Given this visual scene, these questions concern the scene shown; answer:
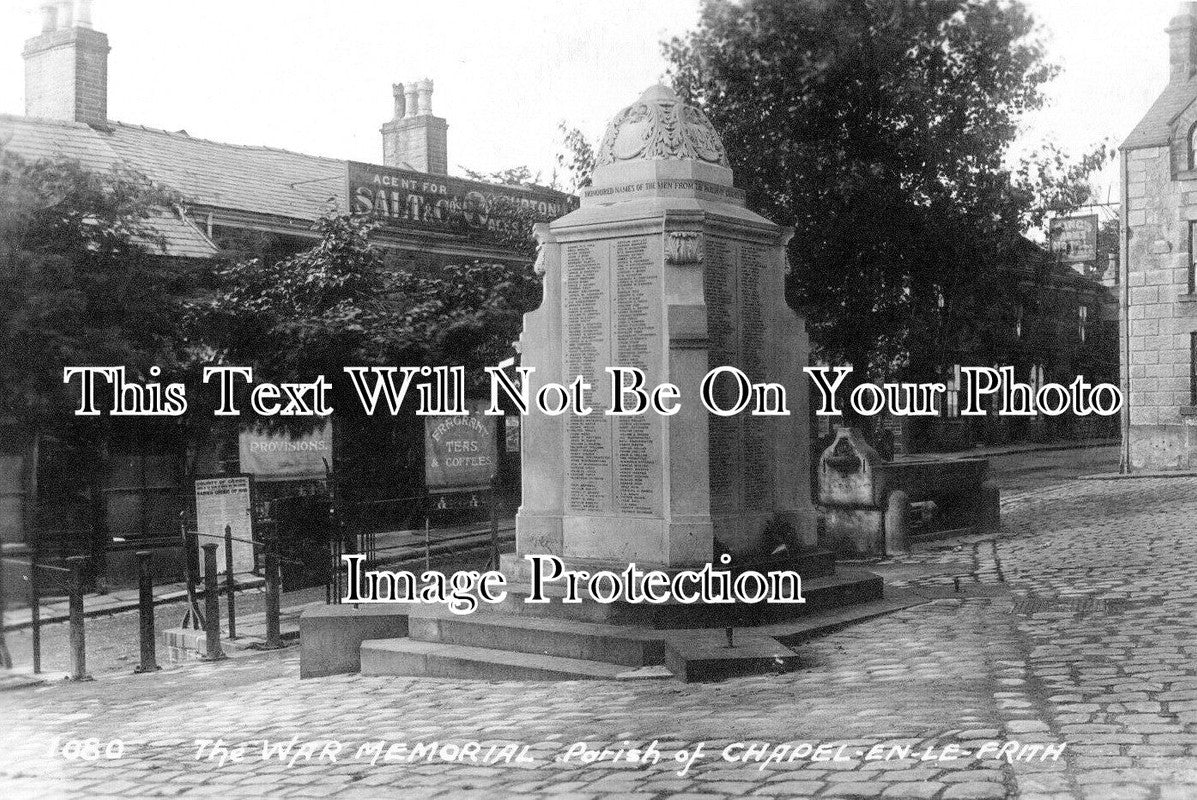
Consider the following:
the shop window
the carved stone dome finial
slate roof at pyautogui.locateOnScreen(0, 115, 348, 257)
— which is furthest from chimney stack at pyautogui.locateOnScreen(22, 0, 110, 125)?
the shop window

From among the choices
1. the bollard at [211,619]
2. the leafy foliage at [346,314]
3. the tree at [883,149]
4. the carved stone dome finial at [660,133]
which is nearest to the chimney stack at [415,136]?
the leafy foliage at [346,314]

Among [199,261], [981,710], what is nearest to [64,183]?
[199,261]

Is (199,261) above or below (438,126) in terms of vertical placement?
below

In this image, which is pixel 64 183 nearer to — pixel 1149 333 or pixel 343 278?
pixel 343 278

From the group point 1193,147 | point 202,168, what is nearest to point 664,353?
point 202,168

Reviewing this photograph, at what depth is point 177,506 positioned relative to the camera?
707 inches

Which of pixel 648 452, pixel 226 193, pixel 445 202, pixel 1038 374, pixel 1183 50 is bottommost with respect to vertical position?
pixel 648 452

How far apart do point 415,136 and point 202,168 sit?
678cm

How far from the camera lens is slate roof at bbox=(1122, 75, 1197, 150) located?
21688 millimetres

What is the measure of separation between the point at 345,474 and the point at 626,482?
491 inches

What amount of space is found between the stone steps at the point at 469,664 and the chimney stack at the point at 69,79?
14071 mm

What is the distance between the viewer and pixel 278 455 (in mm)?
18016

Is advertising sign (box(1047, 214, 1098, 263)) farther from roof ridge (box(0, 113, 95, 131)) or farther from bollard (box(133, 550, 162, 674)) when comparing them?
roof ridge (box(0, 113, 95, 131))

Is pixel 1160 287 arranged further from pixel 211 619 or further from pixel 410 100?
pixel 211 619
